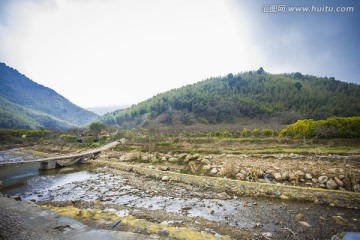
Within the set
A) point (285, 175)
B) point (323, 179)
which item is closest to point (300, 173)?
point (285, 175)

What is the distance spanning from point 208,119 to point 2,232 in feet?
246

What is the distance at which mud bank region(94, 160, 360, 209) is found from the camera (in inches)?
371

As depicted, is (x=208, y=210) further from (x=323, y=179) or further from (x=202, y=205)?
(x=323, y=179)

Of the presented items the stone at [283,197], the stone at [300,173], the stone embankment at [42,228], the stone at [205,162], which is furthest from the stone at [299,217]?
the stone at [205,162]

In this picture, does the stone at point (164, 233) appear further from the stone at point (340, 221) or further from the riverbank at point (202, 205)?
the stone at point (340, 221)

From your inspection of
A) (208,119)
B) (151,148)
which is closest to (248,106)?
(208,119)

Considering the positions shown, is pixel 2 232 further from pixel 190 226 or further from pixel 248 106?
pixel 248 106

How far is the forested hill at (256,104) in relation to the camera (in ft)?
236

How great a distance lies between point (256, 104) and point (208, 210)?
8525 cm

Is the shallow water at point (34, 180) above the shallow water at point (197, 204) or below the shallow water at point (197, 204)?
below

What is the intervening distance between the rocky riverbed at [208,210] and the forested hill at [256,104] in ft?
185

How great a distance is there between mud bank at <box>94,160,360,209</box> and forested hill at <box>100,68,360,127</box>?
55060 millimetres

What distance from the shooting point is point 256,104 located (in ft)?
282

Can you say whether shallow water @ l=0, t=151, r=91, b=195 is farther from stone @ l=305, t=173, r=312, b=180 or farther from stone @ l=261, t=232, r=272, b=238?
stone @ l=305, t=173, r=312, b=180
